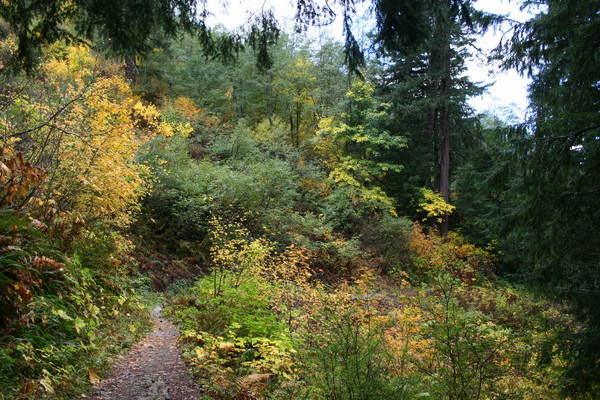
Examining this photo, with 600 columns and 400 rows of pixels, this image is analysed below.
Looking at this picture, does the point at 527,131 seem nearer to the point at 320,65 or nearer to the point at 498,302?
the point at 498,302

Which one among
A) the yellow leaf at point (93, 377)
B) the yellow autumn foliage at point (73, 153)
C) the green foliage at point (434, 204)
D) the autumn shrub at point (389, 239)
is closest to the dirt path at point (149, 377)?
the yellow leaf at point (93, 377)

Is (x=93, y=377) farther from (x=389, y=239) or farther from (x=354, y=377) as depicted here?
(x=389, y=239)

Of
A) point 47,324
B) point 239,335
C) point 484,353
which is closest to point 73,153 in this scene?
point 47,324

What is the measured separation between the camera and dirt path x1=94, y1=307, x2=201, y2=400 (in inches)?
132

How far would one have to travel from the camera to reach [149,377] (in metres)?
3.83

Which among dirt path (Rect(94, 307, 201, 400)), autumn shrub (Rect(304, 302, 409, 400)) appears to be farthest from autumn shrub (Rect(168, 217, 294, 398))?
autumn shrub (Rect(304, 302, 409, 400))

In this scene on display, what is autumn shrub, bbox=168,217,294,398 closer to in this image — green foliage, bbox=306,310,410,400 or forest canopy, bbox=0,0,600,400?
forest canopy, bbox=0,0,600,400

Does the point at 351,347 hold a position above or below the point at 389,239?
below

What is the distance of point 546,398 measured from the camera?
4.64m

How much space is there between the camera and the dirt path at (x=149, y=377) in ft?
11.0

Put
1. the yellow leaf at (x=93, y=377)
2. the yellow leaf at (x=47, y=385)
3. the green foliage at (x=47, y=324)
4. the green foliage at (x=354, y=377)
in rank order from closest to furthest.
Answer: the green foliage at (x=354, y=377) < the yellow leaf at (x=47, y=385) < the green foliage at (x=47, y=324) < the yellow leaf at (x=93, y=377)

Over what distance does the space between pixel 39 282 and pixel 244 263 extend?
10.9 feet

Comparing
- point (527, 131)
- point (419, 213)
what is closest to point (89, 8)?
point (527, 131)

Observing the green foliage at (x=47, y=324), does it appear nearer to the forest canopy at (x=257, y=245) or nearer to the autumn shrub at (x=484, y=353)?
the forest canopy at (x=257, y=245)
